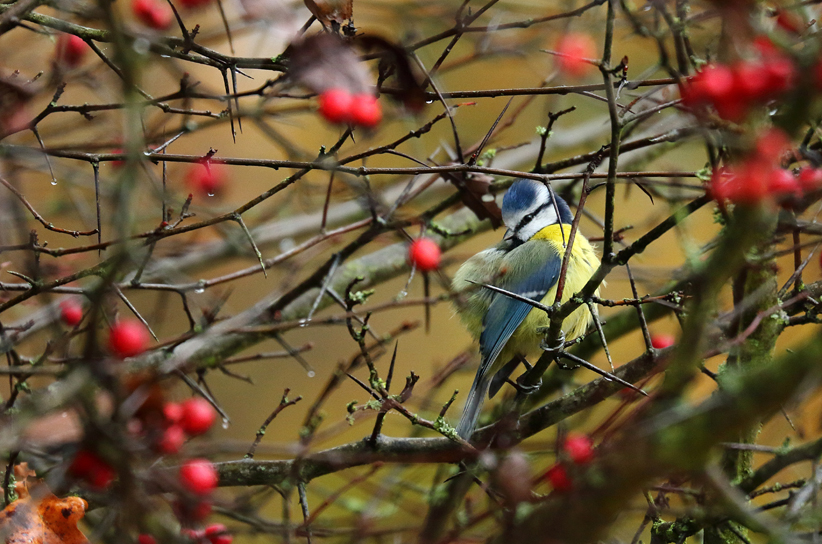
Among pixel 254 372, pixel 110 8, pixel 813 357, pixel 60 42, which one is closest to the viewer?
pixel 813 357

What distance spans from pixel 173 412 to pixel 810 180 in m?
1.27

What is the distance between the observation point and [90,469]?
1.12m

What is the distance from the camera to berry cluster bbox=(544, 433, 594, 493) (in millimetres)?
1225

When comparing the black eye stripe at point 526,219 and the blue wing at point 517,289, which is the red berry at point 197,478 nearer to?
the blue wing at point 517,289

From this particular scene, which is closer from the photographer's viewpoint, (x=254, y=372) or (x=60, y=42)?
(x=60, y=42)

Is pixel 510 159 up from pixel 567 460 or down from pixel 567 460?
up

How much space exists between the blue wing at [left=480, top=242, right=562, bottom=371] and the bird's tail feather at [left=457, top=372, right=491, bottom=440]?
0.05m

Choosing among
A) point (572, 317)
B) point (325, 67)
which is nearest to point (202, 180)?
point (572, 317)

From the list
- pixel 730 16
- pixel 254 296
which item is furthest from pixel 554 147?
pixel 730 16

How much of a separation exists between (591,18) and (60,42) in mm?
1783

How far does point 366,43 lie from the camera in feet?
4.00

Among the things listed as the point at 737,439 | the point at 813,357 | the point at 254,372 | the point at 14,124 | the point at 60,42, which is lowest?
the point at 254,372

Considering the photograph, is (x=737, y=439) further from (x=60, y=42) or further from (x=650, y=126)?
(x=60, y=42)

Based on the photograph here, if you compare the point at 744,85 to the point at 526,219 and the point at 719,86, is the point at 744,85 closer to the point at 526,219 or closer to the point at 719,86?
the point at 719,86
